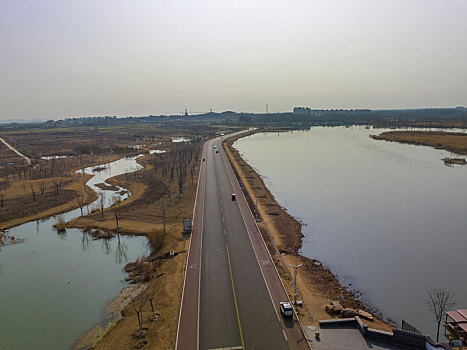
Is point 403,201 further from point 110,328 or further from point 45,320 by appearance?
point 45,320

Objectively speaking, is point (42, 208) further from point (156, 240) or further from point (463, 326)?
point (463, 326)

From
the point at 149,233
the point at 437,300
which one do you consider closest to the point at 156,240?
the point at 149,233

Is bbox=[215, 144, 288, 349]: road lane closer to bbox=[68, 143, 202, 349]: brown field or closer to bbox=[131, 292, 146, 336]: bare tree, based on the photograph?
bbox=[68, 143, 202, 349]: brown field

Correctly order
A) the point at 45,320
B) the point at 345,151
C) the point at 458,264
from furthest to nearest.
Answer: the point at 345,151, the point at 458,264, the point at 45,320

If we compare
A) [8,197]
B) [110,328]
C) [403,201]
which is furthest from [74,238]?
[403,201]

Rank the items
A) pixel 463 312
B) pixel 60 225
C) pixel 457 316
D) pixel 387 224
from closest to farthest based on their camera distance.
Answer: pixel 457 316
pixel 463 312
pixel 387 224
pixel 60 225

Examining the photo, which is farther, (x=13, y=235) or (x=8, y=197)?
(x=8, y=197)

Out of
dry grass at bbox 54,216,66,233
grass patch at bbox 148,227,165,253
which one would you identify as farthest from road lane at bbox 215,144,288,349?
dry grass at bbox 54,216,66,233
